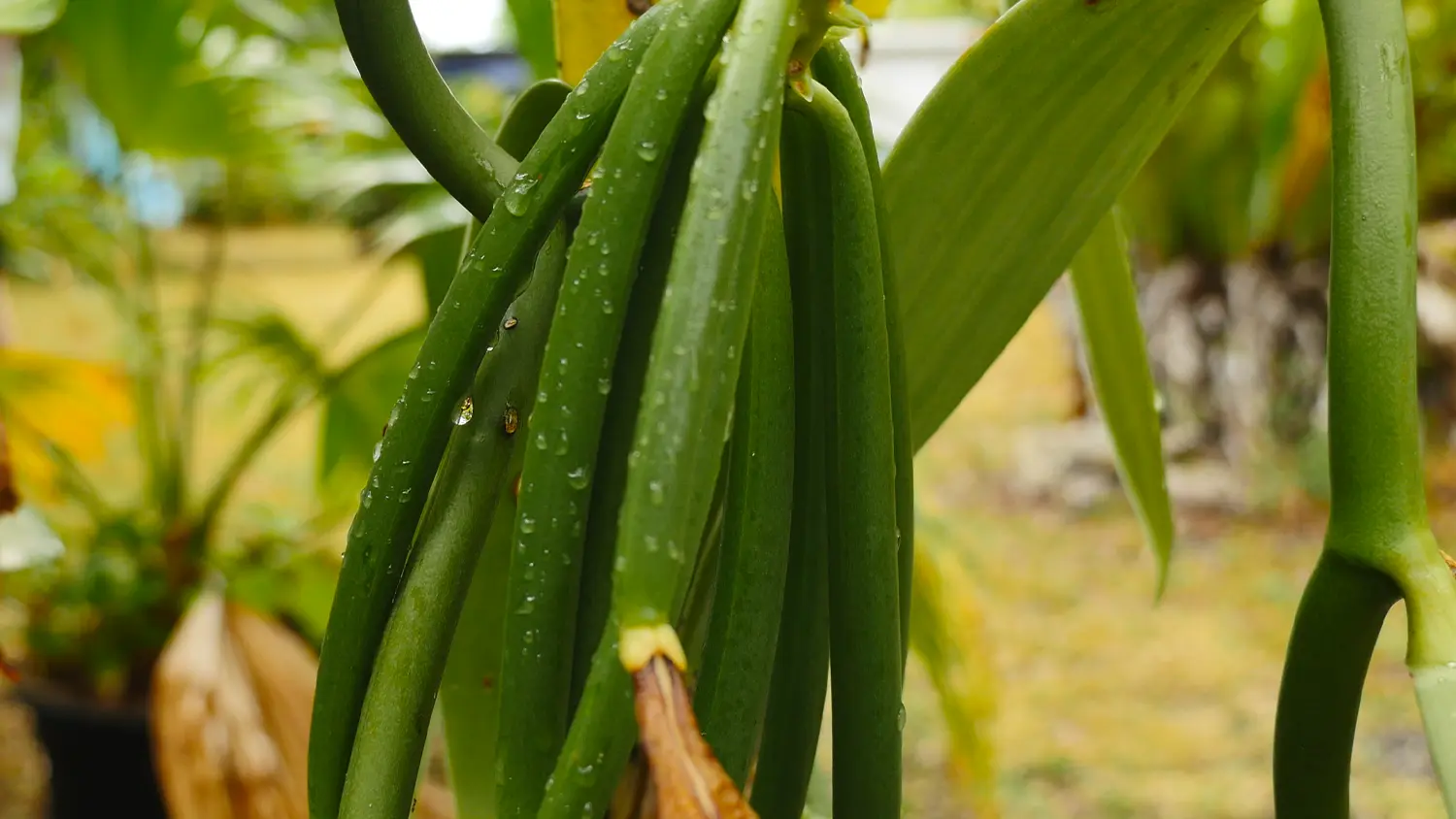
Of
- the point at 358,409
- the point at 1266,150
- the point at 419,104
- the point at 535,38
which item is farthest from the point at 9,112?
the point at 1266,150

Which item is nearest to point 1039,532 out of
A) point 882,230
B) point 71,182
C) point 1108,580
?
point 1108,580

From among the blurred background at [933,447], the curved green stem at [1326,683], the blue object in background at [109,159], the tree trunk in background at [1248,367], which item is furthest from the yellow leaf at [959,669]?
the tree trunk in background at [1248,367]

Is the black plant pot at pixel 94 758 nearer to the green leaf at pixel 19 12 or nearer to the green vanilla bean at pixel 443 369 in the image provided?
the green leaf at pixel 19 12

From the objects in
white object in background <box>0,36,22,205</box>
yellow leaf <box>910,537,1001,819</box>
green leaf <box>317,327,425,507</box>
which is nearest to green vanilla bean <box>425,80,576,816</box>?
yellow leaf <box>910,537,1001,819</box>

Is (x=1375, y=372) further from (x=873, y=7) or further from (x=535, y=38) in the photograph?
(x=535, y=38)

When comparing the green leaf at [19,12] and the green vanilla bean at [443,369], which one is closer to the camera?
the green vanilla bean at [443,369]

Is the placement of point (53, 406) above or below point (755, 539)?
below

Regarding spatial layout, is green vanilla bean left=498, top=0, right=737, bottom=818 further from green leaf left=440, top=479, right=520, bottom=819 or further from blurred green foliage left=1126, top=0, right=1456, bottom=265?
blurred green foliage left=1126, top=0, right=1456, bottom=265
